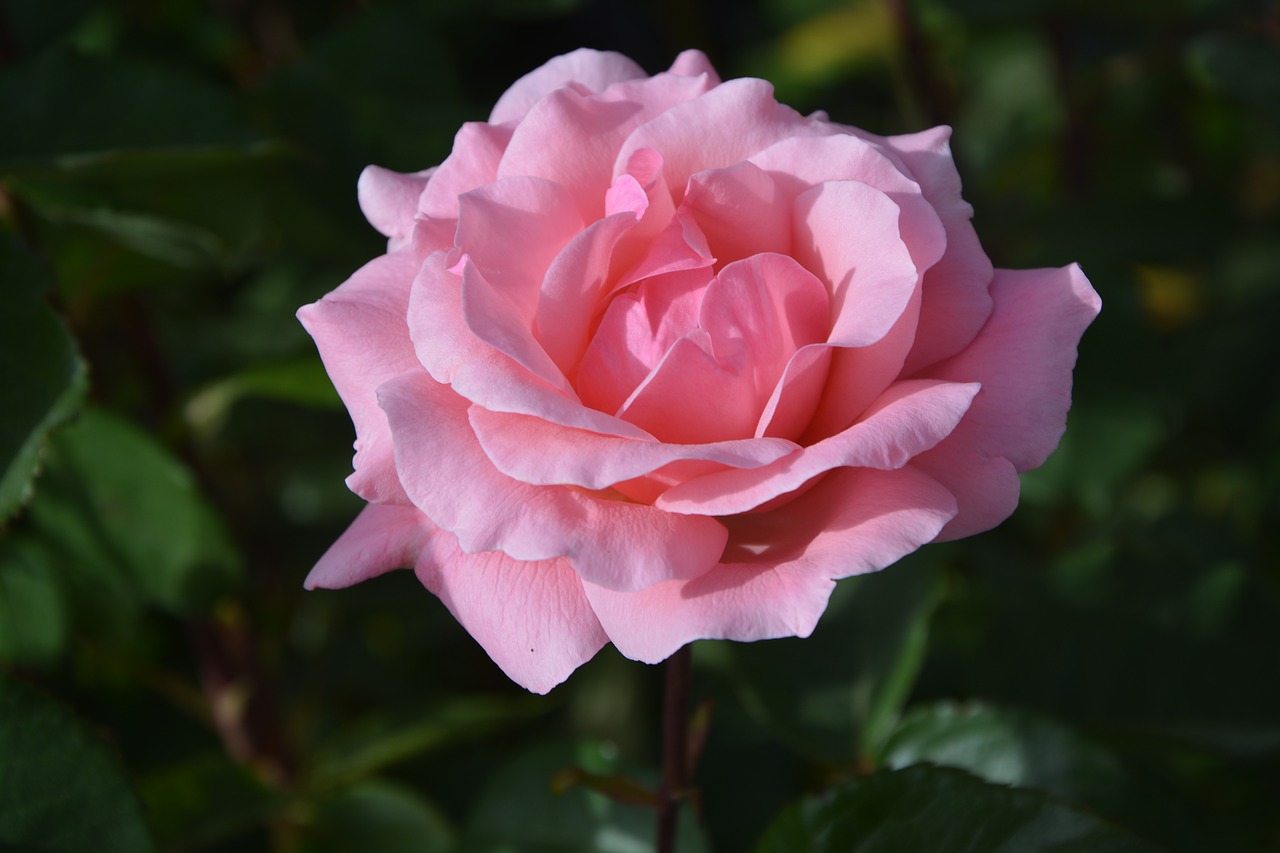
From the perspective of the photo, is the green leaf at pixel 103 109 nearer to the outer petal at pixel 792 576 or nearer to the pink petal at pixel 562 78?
the pink petal at pixel 562 78

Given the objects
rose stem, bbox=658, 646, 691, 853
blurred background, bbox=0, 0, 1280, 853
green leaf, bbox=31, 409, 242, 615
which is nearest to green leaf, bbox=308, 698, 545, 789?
blurred background, bbox=0, 0, 1280, 853

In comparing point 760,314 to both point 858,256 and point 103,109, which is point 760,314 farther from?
point 103,109

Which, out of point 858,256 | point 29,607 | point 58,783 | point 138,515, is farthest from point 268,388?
point 858,256

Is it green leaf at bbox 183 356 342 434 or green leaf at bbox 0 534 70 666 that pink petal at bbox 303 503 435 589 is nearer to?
green leaf at bbox 183 356 342 434

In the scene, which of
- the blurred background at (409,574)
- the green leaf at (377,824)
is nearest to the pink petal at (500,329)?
the blurred background at (409,574)

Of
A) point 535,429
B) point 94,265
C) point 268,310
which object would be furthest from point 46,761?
point 268,310

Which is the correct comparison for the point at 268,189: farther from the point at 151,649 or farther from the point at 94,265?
the point at 151,649
